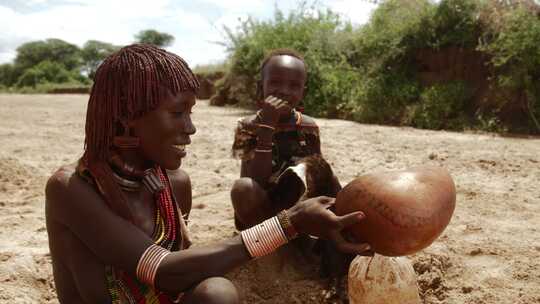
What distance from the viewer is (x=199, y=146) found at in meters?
6.92

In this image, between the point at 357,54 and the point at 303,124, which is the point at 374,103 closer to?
the point at 357,54

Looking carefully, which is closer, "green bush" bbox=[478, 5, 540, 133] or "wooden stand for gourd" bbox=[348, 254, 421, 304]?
"wooden stand for gourd" bbox=[348, 254, 421, 304]

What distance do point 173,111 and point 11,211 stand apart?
281 cm

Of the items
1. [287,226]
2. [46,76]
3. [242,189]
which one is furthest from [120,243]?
[46,76]

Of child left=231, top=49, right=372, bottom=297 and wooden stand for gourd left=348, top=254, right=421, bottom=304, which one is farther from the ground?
child left=231, top=49, right=372, bottom=297

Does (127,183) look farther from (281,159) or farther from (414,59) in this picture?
(414,59)

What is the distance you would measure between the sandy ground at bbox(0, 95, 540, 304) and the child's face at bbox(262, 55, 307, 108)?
1.02 m

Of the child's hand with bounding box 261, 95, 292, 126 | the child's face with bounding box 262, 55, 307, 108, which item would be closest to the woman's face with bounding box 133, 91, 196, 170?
the child's hand with bounding box 261, 95, 292, 126

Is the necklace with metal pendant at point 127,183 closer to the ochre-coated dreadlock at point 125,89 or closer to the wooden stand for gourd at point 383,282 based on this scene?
the ochre-coated dreadlock at point 125,89

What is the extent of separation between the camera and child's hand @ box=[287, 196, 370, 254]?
1827 mm

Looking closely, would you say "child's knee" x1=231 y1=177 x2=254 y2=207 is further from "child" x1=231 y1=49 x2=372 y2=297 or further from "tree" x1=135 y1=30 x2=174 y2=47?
"tree" x1=135 y1=30 x2=174 y2=47

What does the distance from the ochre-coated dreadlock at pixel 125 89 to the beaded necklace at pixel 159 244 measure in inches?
12.0

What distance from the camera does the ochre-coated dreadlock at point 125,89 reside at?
5.80 ft

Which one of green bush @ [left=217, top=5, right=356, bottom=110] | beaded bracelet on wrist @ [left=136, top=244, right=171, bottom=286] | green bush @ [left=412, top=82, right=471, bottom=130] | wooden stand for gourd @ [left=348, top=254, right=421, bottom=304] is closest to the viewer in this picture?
beaded bracelet on wrist @ [left=136, top=244, right=171, bottom=286]
